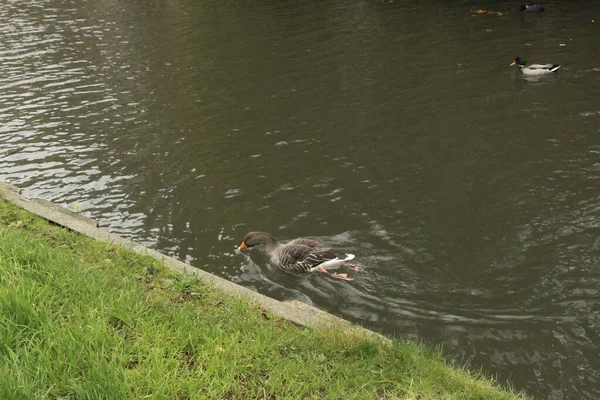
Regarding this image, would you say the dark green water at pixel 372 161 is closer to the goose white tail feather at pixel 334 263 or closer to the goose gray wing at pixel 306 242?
the goose white tail feather at pixel 334 263

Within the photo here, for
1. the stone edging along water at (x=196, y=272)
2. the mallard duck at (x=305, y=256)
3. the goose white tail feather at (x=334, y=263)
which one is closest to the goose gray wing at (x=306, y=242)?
the mallard duck at (x=305, y=256)

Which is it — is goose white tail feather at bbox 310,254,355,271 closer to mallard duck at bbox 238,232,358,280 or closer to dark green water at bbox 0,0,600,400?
mallard duck at bbox 238,232,358,280

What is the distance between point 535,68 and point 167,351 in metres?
12.3

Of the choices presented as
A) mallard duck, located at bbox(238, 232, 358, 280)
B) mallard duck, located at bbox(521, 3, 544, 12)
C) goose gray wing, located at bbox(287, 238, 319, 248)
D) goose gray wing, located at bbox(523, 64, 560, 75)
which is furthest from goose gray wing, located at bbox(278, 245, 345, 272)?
mallard duck, located at bbox(521, 3, 544, 12)

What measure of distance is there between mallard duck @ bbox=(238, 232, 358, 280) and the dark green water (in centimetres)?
19

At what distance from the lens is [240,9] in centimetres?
2477

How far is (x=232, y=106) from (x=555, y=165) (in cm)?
691

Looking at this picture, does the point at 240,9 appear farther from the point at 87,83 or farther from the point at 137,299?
the point at 137,299

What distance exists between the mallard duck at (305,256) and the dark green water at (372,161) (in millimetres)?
193

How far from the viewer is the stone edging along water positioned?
5.41 meters

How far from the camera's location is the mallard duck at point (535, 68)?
14.1 meters

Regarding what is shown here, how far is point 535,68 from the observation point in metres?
14.1

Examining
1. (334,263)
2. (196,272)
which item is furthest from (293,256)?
(196,272)

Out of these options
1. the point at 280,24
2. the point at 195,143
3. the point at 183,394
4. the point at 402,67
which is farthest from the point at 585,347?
the point at 280,24
